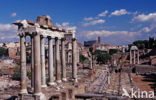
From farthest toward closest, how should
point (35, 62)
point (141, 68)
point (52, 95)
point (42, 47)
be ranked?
point (141, 68) → point (42, 47) → point (52, 95) → point (35, 62)

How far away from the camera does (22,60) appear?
12.4m

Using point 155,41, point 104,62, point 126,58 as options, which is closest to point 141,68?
point 104,62

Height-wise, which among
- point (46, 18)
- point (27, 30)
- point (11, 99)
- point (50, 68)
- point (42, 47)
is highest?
point (46, 18)

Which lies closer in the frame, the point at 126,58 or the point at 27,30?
the point at 27,30

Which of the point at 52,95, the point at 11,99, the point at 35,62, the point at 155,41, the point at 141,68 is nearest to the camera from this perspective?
the point at 35,62

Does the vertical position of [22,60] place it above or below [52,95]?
above

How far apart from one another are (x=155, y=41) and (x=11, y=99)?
85.2m

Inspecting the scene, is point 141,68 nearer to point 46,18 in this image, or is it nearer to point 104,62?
point 104,62

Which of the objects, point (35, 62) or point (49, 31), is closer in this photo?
point (35, 62)

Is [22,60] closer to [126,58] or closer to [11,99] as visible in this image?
[11,99]

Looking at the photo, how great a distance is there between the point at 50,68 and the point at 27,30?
14.8 feet

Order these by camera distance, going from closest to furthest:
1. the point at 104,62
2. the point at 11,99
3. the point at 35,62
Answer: the point at 35,62
the point at 11,99
the point at 104,62

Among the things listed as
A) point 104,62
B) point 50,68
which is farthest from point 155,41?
point 50,68

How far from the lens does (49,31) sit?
1496cm
